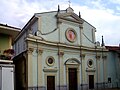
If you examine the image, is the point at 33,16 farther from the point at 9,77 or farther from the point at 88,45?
the point at 9,77

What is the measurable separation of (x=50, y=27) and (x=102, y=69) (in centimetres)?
1043

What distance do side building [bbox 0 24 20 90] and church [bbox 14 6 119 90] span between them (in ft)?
28.7

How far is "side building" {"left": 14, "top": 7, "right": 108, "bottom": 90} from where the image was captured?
28.2 metres

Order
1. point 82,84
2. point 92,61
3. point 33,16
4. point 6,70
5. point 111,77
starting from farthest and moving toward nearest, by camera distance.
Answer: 1. point 111,77
2. point 92,61
3. point 82,84
4. point 33,16
5. point 6,70

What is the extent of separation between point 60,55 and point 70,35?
3.42 metres

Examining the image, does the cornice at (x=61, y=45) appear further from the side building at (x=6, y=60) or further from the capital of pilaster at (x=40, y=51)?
the side building at (x=6, y=60)

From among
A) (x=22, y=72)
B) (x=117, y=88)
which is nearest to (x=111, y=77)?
(x=117, y=88)

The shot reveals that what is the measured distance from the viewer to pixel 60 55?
3103cm

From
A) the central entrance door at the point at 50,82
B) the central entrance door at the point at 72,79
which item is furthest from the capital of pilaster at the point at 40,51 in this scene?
the central entrance door at the point at 72,79

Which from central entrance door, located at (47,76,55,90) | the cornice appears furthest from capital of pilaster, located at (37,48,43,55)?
central entrance door, located at (47,76,55,90)

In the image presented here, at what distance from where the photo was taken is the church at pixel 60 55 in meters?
28.2

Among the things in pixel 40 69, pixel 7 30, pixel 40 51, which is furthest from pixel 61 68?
pixel 7 30

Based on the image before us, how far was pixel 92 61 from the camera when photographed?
35125 millimetres

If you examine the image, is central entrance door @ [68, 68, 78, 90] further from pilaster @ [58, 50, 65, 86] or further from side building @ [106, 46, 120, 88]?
side building @ [106, 46, 120, 88]
